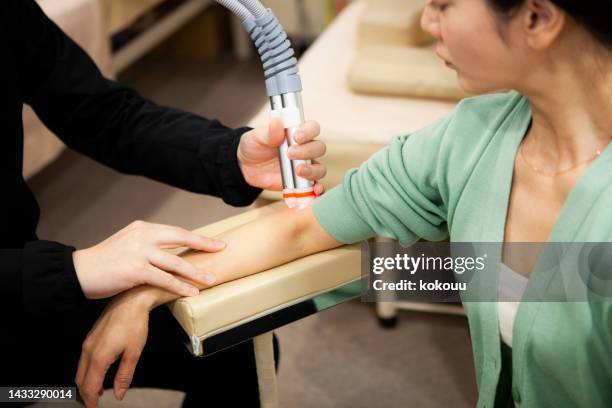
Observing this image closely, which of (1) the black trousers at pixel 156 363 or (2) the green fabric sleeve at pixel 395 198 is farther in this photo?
(1) the black trousers at pixel 156 363

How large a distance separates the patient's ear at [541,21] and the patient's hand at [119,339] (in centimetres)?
58

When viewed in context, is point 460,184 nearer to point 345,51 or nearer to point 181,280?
point 181,280

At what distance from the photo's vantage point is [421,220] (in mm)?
1127

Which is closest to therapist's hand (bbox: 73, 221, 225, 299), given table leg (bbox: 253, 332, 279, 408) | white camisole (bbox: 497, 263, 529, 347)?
table leg (bbox: 253, 332, 279, 408)

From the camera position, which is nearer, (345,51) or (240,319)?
(240,319)

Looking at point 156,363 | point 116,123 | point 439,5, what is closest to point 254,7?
point 439,5

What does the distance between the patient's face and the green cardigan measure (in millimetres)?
120

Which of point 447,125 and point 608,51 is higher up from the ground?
point 608,51

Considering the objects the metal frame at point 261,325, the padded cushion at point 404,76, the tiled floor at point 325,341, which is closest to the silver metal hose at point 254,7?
the metal frame at point 261,325

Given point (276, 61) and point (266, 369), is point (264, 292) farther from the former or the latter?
point (276, 61)

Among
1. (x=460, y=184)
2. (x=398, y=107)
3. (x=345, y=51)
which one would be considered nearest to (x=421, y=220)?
(x=460, y=184)

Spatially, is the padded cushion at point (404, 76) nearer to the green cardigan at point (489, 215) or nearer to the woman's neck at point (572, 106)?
the green cardigan at point (489, 215)

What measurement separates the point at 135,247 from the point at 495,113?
518 mm

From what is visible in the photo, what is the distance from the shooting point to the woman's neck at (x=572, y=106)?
0.90m
